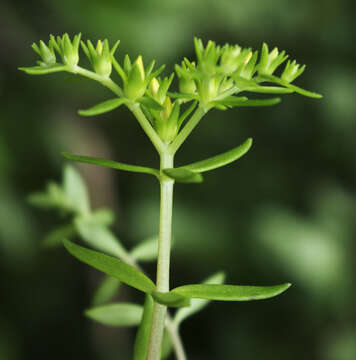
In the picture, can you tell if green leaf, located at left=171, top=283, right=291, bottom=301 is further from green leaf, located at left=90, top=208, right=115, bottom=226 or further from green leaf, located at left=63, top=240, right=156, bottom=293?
green leaf, located at left=90, top=208, right=115, bottom=226

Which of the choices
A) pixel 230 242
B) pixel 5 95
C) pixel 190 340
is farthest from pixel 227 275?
pixel 5 95

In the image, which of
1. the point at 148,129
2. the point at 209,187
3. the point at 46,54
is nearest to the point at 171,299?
the point at 148,129

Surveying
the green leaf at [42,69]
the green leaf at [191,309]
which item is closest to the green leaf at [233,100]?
the green leaf at [42,69]

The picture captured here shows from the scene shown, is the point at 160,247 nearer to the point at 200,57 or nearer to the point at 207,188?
the point at 200,57

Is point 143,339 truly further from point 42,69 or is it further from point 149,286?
point 42,69

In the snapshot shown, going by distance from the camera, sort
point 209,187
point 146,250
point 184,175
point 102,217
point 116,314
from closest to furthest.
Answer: point 184,175
point 116,314
point 146,250
point 102,217
point 209,187

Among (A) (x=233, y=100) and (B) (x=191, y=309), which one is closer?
(A) (x=233, y=100)

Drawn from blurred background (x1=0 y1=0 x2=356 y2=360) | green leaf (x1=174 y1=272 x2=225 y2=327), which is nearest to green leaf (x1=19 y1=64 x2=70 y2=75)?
green leaf (x1=174 y1=272 x2=225 y2=327)
